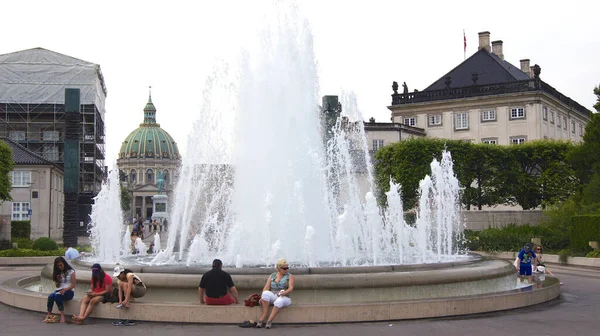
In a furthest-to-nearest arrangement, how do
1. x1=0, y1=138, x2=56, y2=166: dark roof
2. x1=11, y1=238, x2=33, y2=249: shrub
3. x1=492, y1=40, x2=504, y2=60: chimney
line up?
x1=492, y1=40, x2=504, y2=60: chimney
x1=0, y1=138, x2=56, y2=166: dark roof
x1=11, y1=238, x2=33, y2=249: shrub

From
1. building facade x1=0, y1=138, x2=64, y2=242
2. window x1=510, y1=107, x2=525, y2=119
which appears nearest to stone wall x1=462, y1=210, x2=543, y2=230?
window x1=510, y1=107, x2=525, y2=119

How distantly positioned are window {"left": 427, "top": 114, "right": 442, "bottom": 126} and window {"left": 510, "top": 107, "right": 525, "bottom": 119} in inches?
313

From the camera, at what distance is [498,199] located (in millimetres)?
50906

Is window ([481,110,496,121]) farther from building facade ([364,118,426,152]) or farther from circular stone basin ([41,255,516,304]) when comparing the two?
circular stone basin ([41,255,516,304])

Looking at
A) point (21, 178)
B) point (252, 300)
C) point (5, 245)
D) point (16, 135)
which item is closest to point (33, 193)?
point (21, 178)

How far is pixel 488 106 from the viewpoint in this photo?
72.8 metres

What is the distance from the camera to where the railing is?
70.9 metres

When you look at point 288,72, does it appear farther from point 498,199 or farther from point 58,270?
point 498,199

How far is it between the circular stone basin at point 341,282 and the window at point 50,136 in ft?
193

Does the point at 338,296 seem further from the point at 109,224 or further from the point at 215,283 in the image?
the point at 109,224

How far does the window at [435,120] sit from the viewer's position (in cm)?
7581

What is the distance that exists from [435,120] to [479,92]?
5.82 m

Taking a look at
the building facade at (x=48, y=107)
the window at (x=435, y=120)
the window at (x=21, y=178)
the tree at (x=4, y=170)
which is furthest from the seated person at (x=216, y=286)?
the window at (x=435, y=120)

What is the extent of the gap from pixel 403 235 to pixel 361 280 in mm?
7823
